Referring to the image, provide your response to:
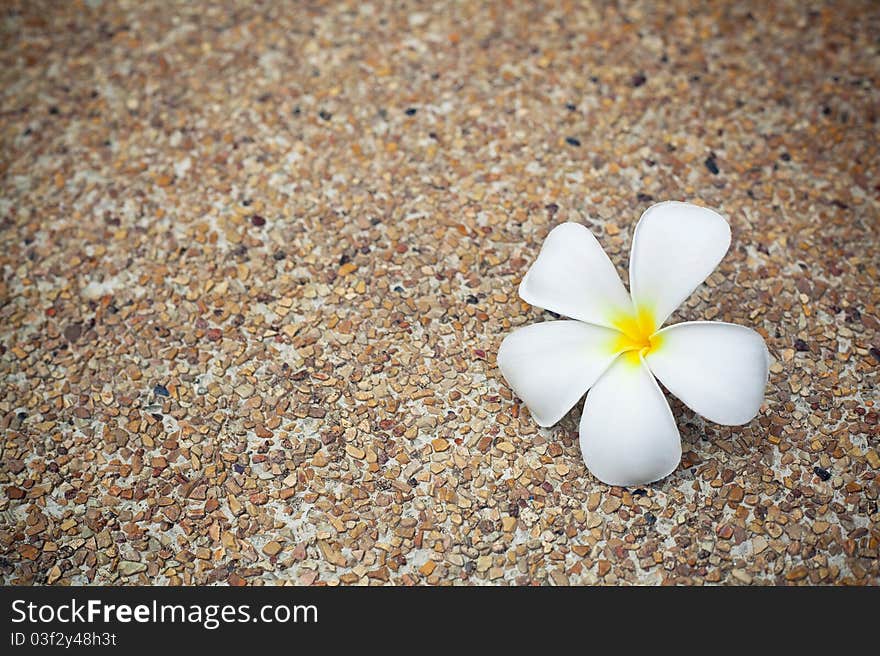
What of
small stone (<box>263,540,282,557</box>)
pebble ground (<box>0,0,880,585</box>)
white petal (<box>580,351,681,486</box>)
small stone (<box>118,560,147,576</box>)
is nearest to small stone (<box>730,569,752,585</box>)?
pebble ground (<box>0,0,880,585</box>)

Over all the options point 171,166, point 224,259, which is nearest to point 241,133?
point 171,166

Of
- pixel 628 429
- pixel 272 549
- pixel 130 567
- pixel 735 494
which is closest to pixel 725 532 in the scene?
pixel 735 494

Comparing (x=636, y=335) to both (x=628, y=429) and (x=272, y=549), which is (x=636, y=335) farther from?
(x=272, y=549)

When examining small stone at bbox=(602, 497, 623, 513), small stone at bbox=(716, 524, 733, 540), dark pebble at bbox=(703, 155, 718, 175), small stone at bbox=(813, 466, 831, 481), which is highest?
dark pebble at bbox=(703, 155, 718, 175)

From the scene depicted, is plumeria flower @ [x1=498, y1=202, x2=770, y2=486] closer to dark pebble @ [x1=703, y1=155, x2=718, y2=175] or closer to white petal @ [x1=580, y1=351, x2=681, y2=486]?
white petal @ [x1=580, y1=351, x2=681, y2=486]
